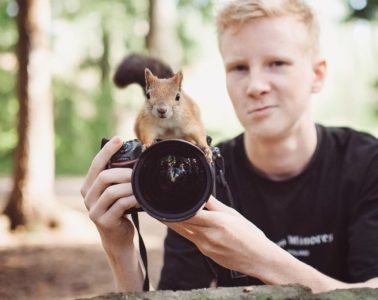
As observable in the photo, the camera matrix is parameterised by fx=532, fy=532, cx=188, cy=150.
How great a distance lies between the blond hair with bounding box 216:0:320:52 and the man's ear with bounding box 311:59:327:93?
0.19 feet

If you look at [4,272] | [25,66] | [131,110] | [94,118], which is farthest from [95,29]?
[4,272]

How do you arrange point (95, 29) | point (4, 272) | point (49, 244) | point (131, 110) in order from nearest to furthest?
1. point (4, 272)
2. point (49, 244)
3. point (131, 110)
4. point (95, 29)

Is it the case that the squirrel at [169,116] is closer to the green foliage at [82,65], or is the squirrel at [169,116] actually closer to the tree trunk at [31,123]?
the tree trunk at [31,123]

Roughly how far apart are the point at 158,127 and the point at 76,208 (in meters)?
7.18

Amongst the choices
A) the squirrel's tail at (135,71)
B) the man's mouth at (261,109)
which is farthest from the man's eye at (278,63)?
the squirrel's tail at (135,71)

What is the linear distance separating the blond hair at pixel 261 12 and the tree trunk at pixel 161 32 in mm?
4172

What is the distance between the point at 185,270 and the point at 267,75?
0.80 metres

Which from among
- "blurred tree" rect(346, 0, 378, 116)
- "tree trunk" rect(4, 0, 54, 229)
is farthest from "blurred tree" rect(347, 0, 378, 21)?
"tree trunk" rect(4, 0, 54, 229)

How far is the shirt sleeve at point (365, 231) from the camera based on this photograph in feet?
5.61

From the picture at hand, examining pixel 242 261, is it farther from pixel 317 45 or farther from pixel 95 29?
pixel 95 29

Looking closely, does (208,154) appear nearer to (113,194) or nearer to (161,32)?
(113,194)

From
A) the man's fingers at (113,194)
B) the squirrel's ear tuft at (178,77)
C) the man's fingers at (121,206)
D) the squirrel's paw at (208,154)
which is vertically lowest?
the man's fingers at (121,206)

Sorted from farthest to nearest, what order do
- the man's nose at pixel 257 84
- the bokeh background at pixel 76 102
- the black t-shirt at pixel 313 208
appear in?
the bokeh background at pixel 76 102 < the black t-shirt at pixel 313 208 < the man's nose at pixel 257 84

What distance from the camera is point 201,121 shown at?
4.41 ft
